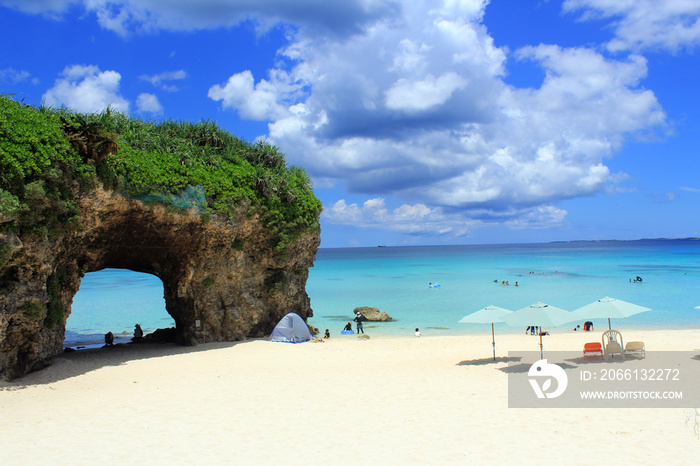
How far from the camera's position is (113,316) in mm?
37156

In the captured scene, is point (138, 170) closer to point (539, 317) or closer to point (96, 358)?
point (96, 358)

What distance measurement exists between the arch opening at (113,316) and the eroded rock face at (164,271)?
793 cm

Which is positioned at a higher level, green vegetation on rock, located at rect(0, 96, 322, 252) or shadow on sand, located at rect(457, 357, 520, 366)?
green vegetation on rock, located at rect(0, 96, 322, 252)

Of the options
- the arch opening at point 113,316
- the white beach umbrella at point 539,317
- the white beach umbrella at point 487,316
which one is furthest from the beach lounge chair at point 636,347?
the arch opening at point 113,316

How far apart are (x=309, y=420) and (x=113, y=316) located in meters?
33.4

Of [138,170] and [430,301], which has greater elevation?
[138,170]

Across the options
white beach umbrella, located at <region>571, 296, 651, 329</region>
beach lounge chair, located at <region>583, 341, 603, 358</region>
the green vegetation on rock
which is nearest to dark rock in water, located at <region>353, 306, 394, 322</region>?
the green vegetation on rock

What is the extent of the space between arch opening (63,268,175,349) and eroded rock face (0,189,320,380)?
7932 millimetres

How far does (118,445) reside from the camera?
8445 mm

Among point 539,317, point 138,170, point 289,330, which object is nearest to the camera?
point 539,317

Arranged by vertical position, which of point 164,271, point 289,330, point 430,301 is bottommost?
point 289,330

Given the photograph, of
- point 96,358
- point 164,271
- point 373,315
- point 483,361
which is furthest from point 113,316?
point 483,361

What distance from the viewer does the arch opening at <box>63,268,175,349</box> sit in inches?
1128

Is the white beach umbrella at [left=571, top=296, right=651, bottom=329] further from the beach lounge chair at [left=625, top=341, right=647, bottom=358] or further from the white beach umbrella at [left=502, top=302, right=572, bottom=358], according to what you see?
the beach lounge chair at [left=625, top=341, right=647, bottom=358]
